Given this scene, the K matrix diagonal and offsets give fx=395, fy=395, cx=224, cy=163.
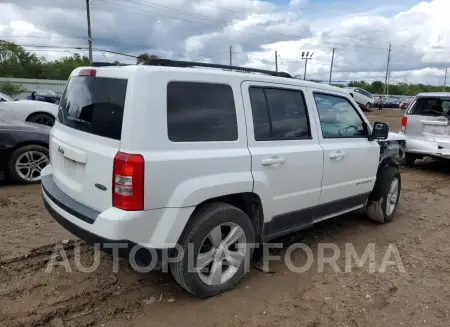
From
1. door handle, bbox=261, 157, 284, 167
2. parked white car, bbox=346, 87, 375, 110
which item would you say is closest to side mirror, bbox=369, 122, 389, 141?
door handle, bbox=261, 157, 284, 167

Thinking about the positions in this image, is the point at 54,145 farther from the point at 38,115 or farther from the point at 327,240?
the point at 38,115

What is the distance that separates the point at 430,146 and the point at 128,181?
25.1 feet

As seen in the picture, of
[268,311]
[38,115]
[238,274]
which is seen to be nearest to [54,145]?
[238,274]

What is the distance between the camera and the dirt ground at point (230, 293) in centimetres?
301

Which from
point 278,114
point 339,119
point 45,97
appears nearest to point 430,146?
point 339,119

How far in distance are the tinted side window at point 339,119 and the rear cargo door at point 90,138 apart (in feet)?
7.09

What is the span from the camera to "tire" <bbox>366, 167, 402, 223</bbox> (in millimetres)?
5145

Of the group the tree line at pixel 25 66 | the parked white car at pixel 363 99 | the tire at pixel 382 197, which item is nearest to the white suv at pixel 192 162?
the tire at pixel 382 197

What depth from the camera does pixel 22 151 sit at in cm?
619

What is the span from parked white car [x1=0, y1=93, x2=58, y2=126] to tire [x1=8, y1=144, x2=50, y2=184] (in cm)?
379

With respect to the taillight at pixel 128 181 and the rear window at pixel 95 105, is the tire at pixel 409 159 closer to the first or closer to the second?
the rear window at pixel 95 105

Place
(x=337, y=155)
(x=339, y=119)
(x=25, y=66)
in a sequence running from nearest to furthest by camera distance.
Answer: (x=337, y=155) → (x=339, y=119) → (x=25, y=66)

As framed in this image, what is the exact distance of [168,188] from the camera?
279cm

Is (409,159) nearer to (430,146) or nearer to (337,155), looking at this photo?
(430,146)
